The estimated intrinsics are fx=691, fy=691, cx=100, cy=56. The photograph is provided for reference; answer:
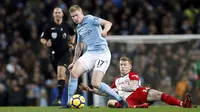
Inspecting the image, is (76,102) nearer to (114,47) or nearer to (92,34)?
(92,34)

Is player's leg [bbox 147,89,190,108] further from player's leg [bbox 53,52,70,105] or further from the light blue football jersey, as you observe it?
player's leg [bbox 53,52,70,105]

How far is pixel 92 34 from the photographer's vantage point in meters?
13.1

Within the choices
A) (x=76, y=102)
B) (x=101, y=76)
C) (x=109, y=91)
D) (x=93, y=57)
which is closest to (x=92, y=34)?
(x=93, y=57)

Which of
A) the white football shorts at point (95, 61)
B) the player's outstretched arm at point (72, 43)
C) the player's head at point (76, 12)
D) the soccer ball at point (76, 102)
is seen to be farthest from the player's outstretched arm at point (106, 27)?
the player's outstretched arm at point (72, 43)

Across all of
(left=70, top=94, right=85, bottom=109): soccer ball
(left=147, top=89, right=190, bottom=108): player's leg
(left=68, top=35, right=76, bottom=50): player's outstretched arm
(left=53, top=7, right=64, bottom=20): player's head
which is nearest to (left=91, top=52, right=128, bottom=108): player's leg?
(left=70, top=94, right=85, bottom=109): soccer ball

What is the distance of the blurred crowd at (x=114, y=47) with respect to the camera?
1978cm

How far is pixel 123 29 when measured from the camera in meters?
23.5

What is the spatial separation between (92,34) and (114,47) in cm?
674

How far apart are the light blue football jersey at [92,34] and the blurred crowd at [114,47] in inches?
242

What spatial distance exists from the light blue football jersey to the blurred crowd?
6.15 metres

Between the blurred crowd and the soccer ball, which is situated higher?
the blurred crowd

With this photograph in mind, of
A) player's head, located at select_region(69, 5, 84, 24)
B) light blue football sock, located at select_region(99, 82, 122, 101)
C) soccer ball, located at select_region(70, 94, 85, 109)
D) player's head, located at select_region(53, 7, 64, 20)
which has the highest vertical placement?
player's head, located at select_region(53, 7, 64, 20)

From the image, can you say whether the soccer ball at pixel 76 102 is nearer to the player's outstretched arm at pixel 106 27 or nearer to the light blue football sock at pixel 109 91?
the light blue football sock at pixel 109 91

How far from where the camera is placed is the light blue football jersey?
1309 centimetres
